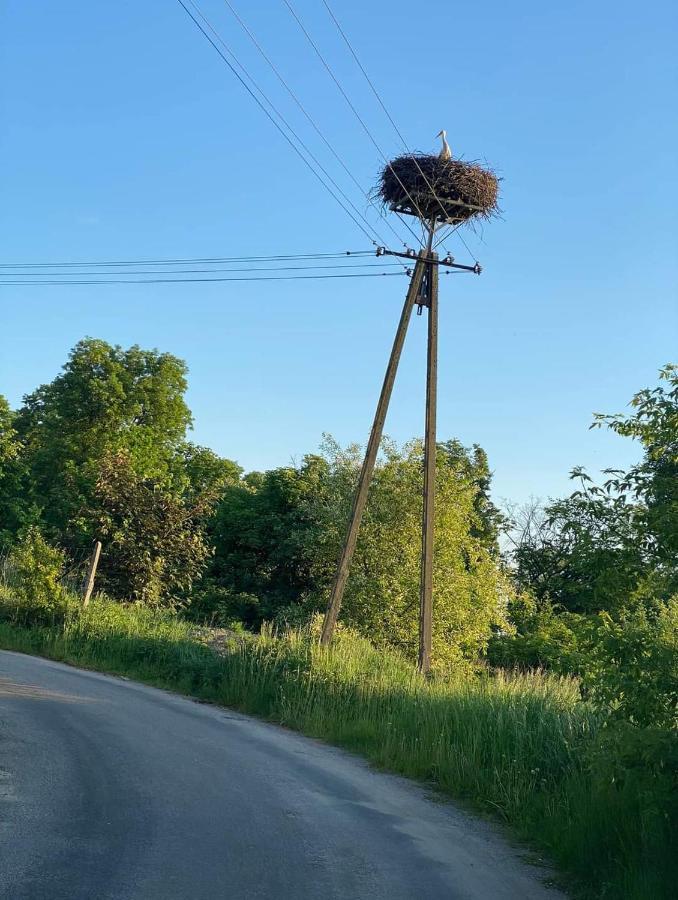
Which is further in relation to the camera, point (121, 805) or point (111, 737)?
point (111, 737)

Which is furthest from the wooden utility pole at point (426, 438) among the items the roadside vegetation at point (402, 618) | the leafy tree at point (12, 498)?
the leafy tree at point (12, 498)

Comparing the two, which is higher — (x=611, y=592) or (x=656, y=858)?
(x=611, y=592)

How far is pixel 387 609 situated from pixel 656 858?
61.0 ft

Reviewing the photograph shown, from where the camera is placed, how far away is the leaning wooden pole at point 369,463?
17.7 meters

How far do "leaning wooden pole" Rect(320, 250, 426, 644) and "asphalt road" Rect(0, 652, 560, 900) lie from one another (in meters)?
6.27

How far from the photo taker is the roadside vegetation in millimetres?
6473

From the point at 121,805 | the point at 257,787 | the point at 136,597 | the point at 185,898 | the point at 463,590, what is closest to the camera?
the point at 185,898

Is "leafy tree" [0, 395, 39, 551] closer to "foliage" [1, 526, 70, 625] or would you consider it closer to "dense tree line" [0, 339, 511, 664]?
"dense tree line" [0, 339, 511, 664]

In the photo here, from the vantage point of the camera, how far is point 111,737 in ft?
33.1

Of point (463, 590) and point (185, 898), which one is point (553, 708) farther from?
point (463, 590)

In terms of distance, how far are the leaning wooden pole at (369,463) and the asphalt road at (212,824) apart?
20.6 ft

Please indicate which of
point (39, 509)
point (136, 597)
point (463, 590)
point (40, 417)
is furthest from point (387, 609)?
point (40, 417)

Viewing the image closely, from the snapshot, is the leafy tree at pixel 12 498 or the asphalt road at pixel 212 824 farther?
the leafy tree at pixel 12 498

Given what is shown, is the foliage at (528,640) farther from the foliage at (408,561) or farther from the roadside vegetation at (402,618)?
the foliage at (408,561)
